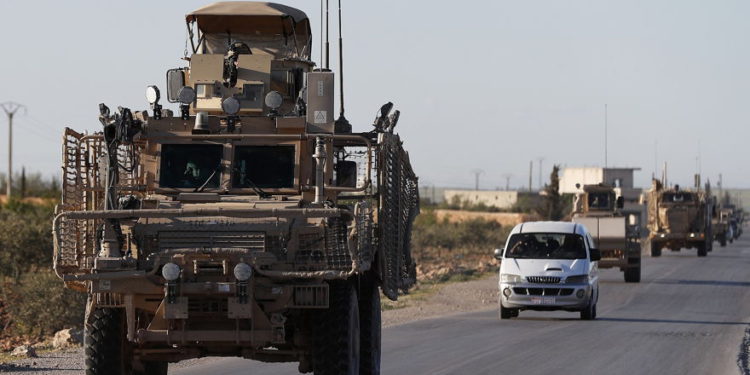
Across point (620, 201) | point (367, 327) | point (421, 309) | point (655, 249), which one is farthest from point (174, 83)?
point (655, 249)

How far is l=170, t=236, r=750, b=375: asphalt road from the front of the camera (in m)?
18.3

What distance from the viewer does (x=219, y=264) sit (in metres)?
12.5

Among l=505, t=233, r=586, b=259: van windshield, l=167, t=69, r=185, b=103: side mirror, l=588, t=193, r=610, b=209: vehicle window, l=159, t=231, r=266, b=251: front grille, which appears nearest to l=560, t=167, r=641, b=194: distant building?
l=588, t=193, r=610, b=209: vehicle window

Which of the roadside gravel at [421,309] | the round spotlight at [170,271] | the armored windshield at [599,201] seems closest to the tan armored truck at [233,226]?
the round spotlight at [170,271]

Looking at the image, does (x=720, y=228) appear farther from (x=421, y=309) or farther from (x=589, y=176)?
(x=589, y=176)

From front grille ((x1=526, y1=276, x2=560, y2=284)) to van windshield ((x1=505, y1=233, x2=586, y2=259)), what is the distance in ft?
2.98

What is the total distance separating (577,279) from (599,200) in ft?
58.7

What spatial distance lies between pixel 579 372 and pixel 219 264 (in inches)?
264

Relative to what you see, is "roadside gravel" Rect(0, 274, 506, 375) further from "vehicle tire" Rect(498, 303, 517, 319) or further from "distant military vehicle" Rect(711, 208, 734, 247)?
"distant military vehicle" Rect(711, 208, 734, 247)

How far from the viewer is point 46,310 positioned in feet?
94.4

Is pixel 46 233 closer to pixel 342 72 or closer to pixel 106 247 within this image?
pixel 342 72

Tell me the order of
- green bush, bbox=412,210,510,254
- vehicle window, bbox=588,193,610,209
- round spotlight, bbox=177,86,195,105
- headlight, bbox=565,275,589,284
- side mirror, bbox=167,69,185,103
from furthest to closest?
green bush, bbox=412,210,510,254
vehicle window, bbox=588,193,610,209
headlight, bbox=565,275,589,284
side mirror, bbox=167,69,185,103
round spotlight, bbox=177,86,195,105

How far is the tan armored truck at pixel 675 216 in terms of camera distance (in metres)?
63.9

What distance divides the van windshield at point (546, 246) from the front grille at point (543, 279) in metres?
0.91
